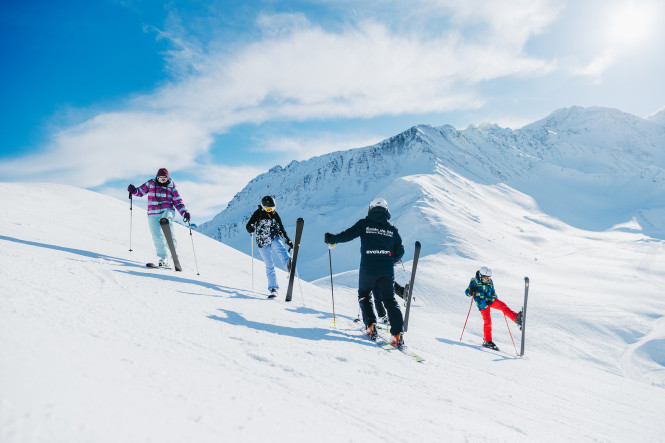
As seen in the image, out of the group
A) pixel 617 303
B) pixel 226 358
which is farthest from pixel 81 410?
pixel 617 303

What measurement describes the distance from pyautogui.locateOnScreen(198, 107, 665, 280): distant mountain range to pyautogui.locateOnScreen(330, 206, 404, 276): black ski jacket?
27495mm

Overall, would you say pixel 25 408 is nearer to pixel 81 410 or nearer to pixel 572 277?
pixel 81 410

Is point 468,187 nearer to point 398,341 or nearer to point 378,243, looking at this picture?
point 378,243

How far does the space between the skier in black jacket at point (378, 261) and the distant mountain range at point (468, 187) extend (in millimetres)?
27558

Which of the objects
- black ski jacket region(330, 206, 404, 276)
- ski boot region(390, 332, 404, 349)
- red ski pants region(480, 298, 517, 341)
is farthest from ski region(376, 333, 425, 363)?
red ski pants region(480, 298, 517, 341)

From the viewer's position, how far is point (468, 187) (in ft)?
269

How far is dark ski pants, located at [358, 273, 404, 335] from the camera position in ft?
16.7

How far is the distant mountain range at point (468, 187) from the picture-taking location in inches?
1875

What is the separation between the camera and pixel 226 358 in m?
2.88

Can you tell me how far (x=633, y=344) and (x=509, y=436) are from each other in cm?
1968

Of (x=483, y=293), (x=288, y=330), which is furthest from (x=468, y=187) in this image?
(x=288, y=330)

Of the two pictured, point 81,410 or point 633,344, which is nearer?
point 81,410

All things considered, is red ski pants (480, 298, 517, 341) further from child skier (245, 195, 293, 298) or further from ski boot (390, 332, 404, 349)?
child skier (245, 195, 293, 298)

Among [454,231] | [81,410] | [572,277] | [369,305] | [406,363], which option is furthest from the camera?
[454,231]
